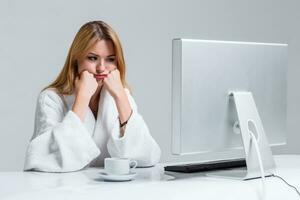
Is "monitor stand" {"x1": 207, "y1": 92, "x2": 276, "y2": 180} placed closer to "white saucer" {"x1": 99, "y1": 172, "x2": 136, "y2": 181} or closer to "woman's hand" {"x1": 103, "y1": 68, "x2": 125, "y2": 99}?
"white saucer" {"x1": 99, "y1": 172, "x2": 136, "y2": 181}

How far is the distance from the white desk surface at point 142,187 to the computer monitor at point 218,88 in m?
0.10

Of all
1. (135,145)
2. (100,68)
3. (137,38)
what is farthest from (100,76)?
(137,38)

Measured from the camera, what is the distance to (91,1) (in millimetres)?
3781

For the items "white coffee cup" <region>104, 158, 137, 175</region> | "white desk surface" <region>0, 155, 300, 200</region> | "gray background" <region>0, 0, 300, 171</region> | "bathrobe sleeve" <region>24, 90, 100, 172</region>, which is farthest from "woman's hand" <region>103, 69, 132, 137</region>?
"gray background" <region>0, 0, 300, 171</region>

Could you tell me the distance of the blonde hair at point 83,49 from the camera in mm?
2426

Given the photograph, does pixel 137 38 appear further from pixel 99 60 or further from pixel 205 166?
pixel 205 166

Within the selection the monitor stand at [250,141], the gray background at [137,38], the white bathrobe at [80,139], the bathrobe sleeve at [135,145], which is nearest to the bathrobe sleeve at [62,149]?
the white bathrobe at [80,139]

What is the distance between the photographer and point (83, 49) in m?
2.43

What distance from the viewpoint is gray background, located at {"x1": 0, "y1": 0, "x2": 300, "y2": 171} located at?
358 cm

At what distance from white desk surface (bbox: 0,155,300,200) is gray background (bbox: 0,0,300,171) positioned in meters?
1.70

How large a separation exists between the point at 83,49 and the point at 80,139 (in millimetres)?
439

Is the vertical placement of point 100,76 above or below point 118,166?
above

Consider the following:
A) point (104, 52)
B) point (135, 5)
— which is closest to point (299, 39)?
point (135, 5)

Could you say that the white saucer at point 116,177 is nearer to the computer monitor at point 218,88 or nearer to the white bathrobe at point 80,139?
the computer monitor at point 218,88
